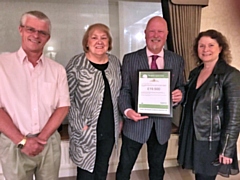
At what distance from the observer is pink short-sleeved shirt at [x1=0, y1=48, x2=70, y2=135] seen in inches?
57.5

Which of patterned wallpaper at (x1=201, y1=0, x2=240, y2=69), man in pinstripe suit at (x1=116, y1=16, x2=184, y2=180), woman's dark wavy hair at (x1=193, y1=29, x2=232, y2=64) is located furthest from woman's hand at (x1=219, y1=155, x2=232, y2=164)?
patterned wallpaper at (x1=201, y1=0, x2=240, y2=69)

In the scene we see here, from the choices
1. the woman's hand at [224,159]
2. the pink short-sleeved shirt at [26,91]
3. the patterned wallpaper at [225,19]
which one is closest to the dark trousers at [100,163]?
the pink short-sleeved shirt at [26,91]

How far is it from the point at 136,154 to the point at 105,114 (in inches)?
17.3

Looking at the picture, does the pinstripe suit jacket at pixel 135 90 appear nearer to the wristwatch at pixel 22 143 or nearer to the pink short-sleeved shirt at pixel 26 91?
the pink short-sleeved shirt at pixel 26 91

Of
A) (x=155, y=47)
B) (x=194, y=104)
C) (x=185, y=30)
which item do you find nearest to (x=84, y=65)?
(x=155, y=47)

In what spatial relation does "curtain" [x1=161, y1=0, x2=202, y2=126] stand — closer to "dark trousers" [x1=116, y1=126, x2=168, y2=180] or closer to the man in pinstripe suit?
the man in pinstripe suit

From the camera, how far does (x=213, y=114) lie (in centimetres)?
170

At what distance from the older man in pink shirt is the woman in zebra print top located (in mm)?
212

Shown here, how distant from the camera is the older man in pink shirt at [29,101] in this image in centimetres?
146

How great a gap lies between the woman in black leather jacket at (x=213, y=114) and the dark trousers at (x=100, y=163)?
1.91 feet

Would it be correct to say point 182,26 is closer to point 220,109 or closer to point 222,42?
point 222,42

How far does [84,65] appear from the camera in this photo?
1772 mm

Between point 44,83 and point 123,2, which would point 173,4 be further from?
point 44,83

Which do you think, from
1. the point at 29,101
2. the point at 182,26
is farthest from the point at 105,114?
the point at 182,26
